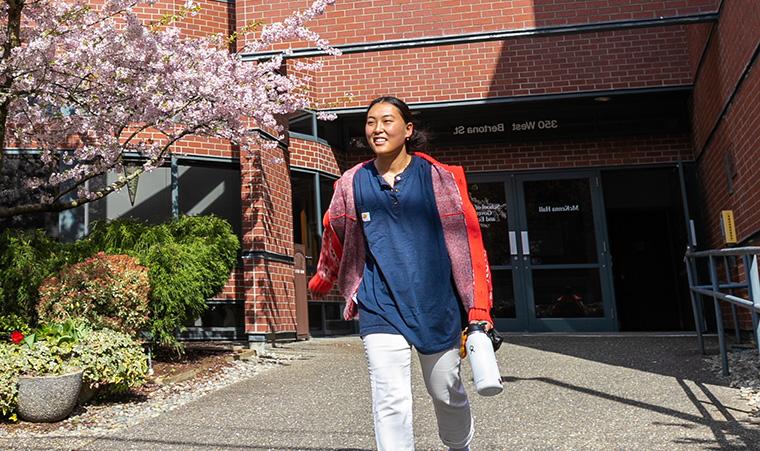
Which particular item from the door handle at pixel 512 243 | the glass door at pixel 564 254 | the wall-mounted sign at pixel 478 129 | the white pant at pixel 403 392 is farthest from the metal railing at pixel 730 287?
the wall-mounted sign at pixel 478 129

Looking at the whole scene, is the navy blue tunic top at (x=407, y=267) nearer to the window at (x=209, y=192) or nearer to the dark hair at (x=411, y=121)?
the dark hair at (x=411, y=121)

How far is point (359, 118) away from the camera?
11.6 meters

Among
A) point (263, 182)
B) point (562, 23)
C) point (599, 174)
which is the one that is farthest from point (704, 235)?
point (263, 182)

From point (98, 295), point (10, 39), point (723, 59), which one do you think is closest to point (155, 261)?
point (98, 295)

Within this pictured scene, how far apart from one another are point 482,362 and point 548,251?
9314mm

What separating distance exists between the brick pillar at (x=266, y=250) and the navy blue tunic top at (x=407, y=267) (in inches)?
245

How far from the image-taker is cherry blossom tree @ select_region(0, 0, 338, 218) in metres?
6.16

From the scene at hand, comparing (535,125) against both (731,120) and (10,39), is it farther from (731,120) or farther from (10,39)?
(10,39)

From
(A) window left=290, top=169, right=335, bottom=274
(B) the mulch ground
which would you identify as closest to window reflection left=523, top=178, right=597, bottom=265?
(A) window left=290, top=169, right=335, bottom=274

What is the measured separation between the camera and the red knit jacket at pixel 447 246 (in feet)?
9.32

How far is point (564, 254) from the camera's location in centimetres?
1155

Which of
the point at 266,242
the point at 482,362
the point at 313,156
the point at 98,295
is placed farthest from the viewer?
the point at 313,156

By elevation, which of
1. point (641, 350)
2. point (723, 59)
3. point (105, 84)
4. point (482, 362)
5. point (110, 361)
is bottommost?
point (641, 350)

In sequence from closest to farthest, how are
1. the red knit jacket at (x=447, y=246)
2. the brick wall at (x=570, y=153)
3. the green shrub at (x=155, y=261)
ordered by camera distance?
the red knit jacket at (x=447, y=246) → the green shrub at (x=155, y=261) → the brick wall at (x=570, y=153)
